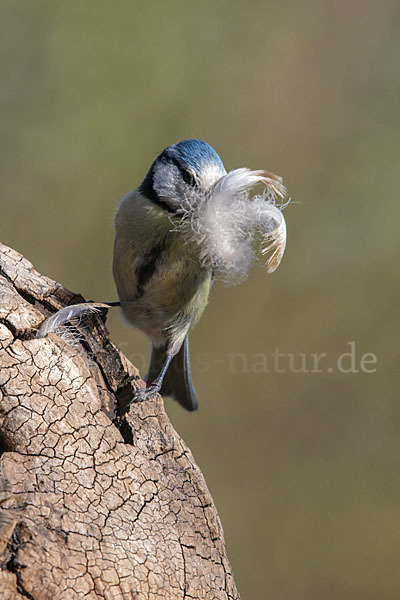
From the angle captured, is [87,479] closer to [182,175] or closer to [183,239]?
[183,239]

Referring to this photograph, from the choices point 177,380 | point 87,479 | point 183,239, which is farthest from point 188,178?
point 87,479

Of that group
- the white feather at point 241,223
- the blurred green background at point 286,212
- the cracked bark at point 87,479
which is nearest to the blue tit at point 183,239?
the white feather at point 241,223

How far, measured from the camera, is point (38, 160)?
288 centimetres

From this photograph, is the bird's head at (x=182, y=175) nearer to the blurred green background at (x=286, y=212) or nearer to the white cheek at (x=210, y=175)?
the white cheek at (x=210, y=175)

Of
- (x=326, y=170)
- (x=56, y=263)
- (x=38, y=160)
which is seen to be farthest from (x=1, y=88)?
(x=326, y=170)

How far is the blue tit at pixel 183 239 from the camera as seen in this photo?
1382 mm

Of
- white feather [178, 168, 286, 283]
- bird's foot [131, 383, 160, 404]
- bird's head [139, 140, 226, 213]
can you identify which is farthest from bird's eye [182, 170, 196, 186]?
bird's foot [131, 383, 160, 404]

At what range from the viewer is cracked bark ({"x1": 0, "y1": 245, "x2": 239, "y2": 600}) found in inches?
40.1

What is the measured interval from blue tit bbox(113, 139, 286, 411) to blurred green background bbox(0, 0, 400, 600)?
0.87 metres

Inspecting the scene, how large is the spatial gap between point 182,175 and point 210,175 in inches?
3.7

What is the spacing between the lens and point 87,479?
1132 millimetres

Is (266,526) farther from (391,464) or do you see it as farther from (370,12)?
(370,12)

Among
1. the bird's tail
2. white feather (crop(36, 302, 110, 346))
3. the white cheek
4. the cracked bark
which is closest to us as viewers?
the cracked bark

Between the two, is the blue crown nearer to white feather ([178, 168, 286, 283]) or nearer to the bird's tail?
white feather ([178, 168, 286, 283])
